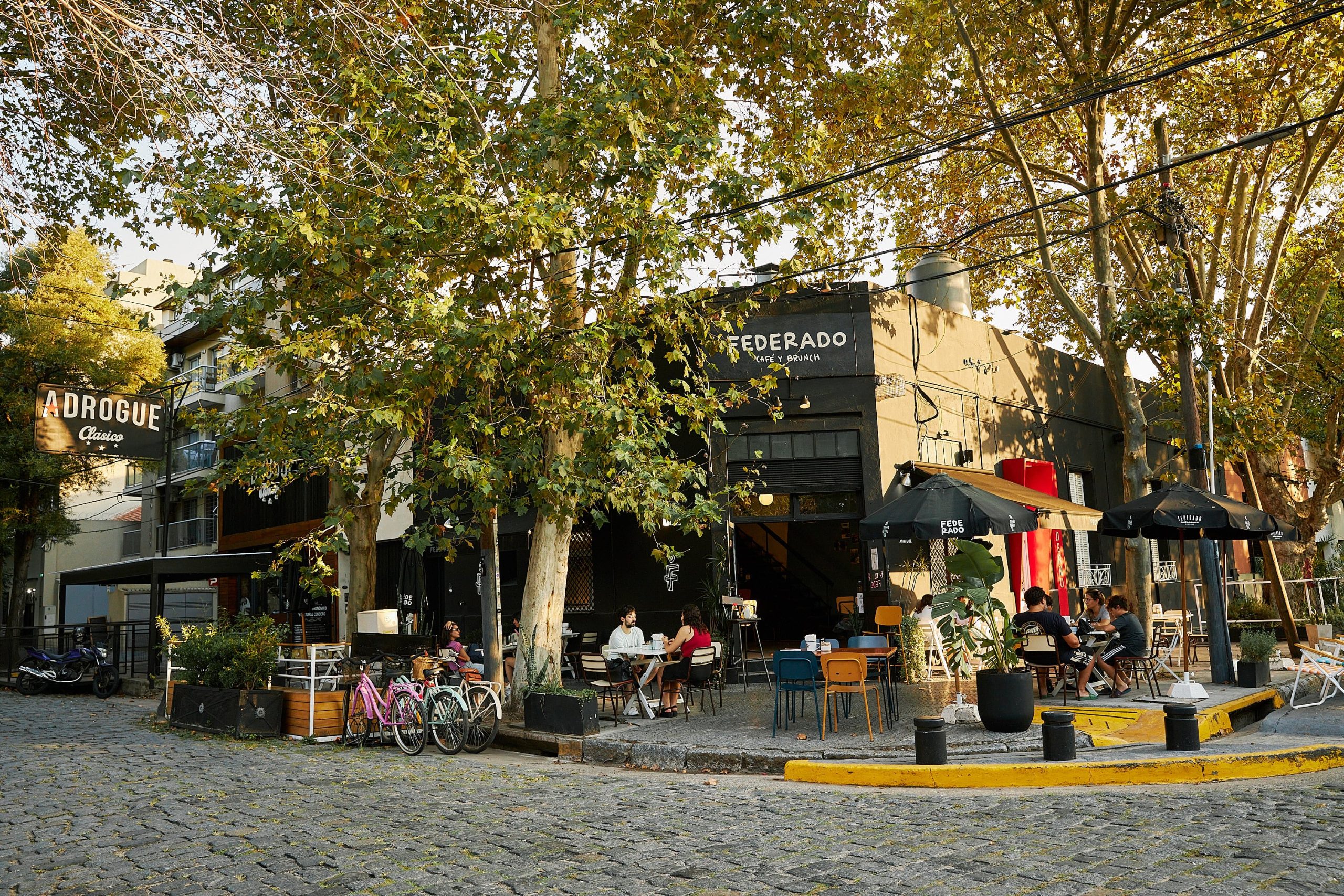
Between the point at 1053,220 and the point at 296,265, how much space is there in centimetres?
1644

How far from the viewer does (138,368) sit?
2812 centimetres

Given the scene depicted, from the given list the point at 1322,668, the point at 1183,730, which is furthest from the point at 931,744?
→ the point at 1322,668

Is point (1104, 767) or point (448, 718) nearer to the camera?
point (1104, 767)

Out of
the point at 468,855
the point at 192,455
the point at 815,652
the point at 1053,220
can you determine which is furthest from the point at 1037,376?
the point at 192,455

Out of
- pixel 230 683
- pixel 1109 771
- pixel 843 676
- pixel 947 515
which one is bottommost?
pixel 1109 771

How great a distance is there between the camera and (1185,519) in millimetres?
12148

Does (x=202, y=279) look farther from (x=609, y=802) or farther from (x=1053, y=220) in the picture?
(x=1053, y=220)

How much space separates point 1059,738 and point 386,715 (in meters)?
7.22

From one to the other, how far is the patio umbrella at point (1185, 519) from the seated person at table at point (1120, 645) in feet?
2.96

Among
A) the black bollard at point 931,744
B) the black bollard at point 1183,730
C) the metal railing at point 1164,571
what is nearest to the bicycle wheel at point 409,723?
the black bollard at point 931,744

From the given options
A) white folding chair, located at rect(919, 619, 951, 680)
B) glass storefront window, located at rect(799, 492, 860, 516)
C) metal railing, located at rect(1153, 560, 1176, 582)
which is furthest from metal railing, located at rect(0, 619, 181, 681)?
metal railing, located at rect(1153, 560, 1176, 582)

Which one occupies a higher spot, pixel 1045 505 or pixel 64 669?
pixel 1045 505

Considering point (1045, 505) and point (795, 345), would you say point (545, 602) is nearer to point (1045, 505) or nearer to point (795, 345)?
point (795, 345)

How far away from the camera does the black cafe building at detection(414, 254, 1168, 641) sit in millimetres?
17000
